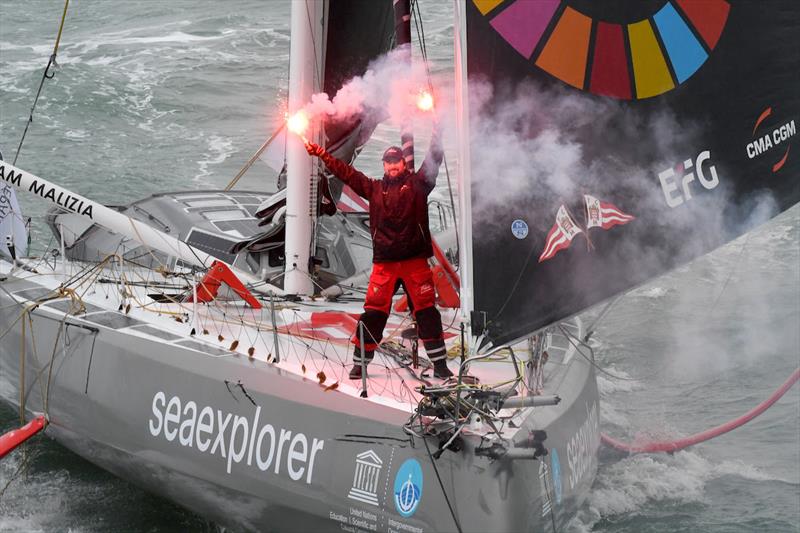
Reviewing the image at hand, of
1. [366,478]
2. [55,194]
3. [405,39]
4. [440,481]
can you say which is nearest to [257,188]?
[55,194]

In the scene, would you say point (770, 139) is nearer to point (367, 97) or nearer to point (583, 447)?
point (583, 447)

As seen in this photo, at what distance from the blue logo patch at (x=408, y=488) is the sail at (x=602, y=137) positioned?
812mm

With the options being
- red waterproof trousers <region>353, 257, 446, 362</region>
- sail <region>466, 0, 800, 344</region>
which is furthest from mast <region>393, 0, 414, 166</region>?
sail <region>466, 0, 800, 344</region>

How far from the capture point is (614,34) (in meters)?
5.19

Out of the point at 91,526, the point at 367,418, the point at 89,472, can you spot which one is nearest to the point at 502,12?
the point at 367,418

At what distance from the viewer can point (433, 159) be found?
238 inches

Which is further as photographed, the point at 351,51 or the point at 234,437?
the point at 351,51

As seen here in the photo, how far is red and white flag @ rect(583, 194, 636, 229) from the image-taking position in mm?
5297

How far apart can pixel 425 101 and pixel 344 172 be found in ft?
2.29

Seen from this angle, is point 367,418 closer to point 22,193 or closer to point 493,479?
point 493,479

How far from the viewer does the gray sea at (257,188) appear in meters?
7.63

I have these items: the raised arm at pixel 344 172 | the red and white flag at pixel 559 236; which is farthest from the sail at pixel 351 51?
the red and white flag at pixel 559 236

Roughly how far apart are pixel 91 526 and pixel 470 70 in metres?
3.99

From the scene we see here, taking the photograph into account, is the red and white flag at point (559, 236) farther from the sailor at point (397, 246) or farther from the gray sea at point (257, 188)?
the gray sea at point (257, 188)
